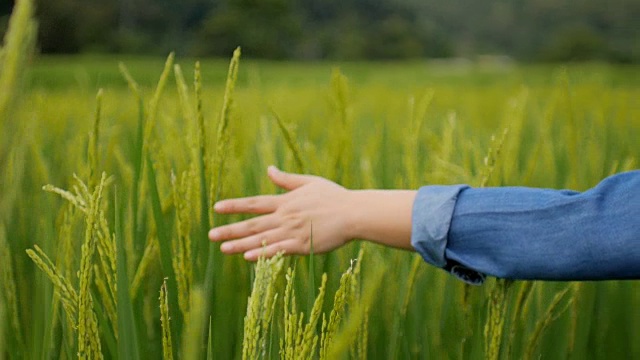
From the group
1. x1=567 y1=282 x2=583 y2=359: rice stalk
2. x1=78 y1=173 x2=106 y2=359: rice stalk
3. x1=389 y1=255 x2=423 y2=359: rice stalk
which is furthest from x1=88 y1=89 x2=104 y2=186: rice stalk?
x1=567 y1=282 x2=583 y2=359: rice stalk

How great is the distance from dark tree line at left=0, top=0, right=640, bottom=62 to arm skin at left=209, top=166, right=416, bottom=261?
0.23m

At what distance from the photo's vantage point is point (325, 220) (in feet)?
2.29

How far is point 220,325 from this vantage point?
2.09 ft

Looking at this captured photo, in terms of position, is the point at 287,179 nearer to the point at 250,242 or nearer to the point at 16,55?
the point at 250,242

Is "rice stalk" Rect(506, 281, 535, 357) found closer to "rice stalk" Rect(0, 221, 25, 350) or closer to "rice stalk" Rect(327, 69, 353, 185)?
"rice stalk" Rect(327, 69, 353, 185)

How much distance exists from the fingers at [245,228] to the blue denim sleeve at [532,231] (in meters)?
0.16

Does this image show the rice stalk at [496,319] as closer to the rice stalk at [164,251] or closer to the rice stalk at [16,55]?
the rice stalk at [164,251]

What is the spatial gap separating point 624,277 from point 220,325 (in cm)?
38

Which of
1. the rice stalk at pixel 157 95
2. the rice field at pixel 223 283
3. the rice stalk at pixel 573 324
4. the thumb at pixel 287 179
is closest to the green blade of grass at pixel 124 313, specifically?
the rice field at pixel 223 283

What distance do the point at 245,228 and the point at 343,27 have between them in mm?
18430

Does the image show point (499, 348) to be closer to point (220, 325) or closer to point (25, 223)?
point (220, 325)

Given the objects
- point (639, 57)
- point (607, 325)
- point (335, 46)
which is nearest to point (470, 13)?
point (639, 57)

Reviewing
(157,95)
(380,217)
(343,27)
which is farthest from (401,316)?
(343,27)

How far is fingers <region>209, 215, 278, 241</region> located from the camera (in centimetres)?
67
